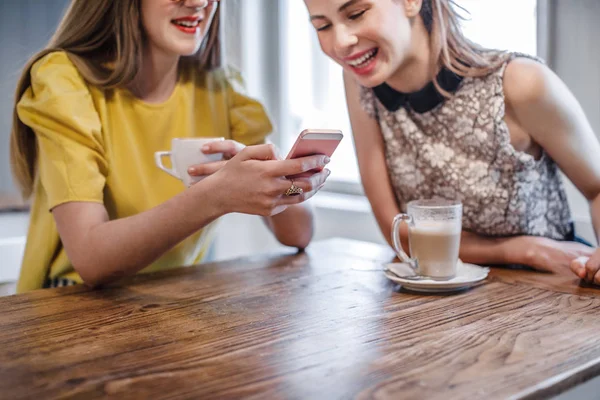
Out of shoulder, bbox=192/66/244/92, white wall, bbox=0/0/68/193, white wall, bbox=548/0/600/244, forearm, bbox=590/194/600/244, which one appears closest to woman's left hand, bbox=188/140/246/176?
shoulder, bbox=192/66/244/92

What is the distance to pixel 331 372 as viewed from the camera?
69 centimetres

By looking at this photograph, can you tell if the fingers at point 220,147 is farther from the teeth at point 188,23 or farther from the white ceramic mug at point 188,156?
the teeth at point 188,23

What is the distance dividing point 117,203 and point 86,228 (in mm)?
211

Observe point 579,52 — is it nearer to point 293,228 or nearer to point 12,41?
point 293,228

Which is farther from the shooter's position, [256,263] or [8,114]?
[8,114]

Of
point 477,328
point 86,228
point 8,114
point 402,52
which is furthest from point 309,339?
point 8,114

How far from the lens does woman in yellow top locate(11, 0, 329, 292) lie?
3.43 ft

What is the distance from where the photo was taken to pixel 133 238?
1.09m

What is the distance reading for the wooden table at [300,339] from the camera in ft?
2.17

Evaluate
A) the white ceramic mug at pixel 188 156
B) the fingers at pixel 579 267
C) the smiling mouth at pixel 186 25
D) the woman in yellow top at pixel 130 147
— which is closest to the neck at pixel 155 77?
the woman in yellow top at pixel 130 147

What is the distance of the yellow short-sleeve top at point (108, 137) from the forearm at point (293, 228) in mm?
185

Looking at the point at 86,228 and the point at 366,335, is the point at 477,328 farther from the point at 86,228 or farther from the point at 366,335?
the point at 86,228

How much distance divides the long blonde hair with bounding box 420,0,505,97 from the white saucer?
1.29 ft

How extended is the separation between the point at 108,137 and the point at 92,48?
0.20 metres
